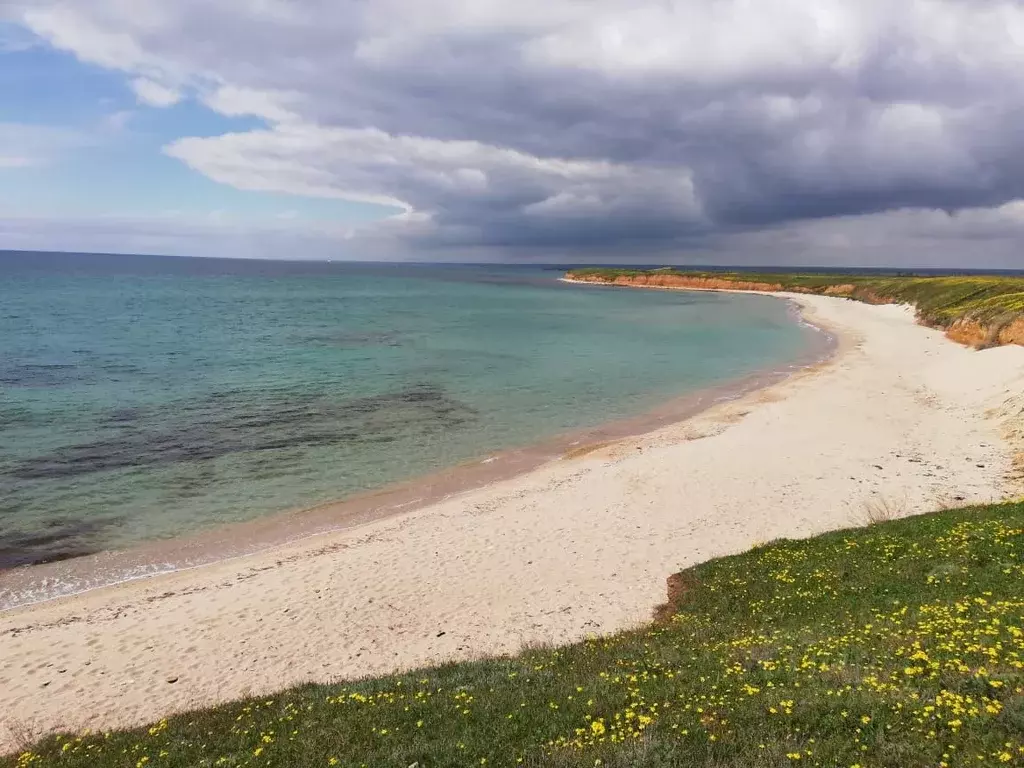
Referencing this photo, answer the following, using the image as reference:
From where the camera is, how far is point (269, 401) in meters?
41.7

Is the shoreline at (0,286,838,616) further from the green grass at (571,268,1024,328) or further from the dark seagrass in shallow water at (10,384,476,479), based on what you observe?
the green grass at (571,268,1024,328)

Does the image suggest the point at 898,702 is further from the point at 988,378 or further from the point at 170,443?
the point at 988,378

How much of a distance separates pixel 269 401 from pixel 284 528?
20.4m

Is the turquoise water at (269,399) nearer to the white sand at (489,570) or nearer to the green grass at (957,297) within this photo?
the white sand at (489,570)

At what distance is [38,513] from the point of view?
77.3 ft

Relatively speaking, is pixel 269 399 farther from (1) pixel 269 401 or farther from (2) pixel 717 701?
(2) pixel 717 701

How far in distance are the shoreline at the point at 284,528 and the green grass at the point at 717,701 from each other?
962 cm

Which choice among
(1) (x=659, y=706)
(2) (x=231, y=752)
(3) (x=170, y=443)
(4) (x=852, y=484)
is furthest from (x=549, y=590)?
(3) (x=170, y=443)

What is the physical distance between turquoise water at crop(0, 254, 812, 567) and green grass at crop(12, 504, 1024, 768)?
1467 cm

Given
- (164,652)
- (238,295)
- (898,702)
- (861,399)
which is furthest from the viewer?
(238,295)

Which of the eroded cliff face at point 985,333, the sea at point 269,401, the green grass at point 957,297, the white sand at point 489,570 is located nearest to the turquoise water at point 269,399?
the sea at point 269,401

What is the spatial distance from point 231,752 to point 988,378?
47914mm

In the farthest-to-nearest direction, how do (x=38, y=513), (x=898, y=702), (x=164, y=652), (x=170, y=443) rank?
(x=170, y=443), (x=38, y=513), (x=164, y=652), (x=898, y=702)

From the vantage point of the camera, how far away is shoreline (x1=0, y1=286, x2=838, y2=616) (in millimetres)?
19156
